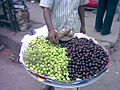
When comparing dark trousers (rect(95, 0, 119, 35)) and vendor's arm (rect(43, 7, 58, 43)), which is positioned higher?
vendor's arm (rect(43, 7, 58, 43))

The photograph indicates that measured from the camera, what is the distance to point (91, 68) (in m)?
1.75

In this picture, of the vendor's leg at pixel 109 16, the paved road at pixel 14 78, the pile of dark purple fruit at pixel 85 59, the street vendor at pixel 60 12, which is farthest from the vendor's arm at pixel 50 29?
the vendor's leg at pixel 109 16

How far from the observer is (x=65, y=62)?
176 cm

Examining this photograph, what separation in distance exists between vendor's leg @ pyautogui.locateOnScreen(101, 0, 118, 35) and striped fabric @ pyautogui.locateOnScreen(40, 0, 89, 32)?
1669mm

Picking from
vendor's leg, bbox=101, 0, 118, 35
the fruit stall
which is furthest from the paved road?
vendor's leg, bbox=101, 0, 118, 35

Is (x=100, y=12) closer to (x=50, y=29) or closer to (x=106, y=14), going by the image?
(x=106, y=14)

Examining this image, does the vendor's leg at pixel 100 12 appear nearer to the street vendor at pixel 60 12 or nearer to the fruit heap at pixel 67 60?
the street vendor at pixel 60 12

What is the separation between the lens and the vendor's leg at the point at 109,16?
3866 millimetres

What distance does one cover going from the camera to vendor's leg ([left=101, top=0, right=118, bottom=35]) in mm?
3866

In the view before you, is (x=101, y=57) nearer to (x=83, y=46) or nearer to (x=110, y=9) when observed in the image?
(x=83, y=46)

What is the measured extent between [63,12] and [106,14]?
6.39 ft

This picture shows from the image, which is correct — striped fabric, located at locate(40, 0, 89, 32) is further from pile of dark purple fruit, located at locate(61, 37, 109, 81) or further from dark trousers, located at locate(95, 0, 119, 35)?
dark trousers, located at locate(95, 0, 119, 35)

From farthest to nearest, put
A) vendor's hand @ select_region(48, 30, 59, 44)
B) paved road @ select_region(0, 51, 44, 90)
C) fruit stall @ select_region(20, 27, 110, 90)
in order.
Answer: paved road @ select_region(0, 51, 44, 90) → vendor's hand @ select_region(48, 30, 59, 44) → fruit stall @ select_region(20, 27, 110, 90)

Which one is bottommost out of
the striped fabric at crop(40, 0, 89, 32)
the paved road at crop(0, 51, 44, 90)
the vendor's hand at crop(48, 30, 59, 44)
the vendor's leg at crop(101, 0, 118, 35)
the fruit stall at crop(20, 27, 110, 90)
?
the paved road at crop(0, 51, 44, 90)
